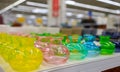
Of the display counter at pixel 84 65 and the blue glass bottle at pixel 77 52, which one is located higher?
the blue glass bottle at pixel 77 52

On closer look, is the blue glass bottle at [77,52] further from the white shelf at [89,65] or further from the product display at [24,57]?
the product display at [24,57]

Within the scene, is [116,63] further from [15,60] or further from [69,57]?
[15,60]

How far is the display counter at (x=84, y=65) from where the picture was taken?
0.69 meters

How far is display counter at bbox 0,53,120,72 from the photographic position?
27.2 inches

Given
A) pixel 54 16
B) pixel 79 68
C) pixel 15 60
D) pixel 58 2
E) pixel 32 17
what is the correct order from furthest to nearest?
pixel 32 17 → pixel 54 16 → pixel 58 2 → pixel 79 68 → pixel 15 60

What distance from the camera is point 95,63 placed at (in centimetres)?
84

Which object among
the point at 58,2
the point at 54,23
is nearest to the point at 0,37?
the point at 58,2

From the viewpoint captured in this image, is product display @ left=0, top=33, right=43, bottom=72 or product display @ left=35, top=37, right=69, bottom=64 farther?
product display @ left=35, top=37, right=69, bottom=64

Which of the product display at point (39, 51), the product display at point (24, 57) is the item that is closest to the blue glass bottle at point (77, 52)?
the product display at point (39, 51)

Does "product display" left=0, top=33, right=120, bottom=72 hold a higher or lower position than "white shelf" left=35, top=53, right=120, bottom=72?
higher

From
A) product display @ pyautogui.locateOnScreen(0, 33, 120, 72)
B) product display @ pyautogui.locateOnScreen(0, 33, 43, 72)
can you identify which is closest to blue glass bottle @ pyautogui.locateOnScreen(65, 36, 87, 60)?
product display @ pyautogui.locateOnScreen(0, 33, 120, 72)

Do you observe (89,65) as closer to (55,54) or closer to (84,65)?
(84,65)

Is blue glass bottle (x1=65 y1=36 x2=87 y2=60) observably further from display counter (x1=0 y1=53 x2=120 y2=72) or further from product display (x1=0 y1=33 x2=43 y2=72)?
product display (x1=0 y1=33 x2=43 y2=72)

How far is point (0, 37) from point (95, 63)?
0.57 meters
